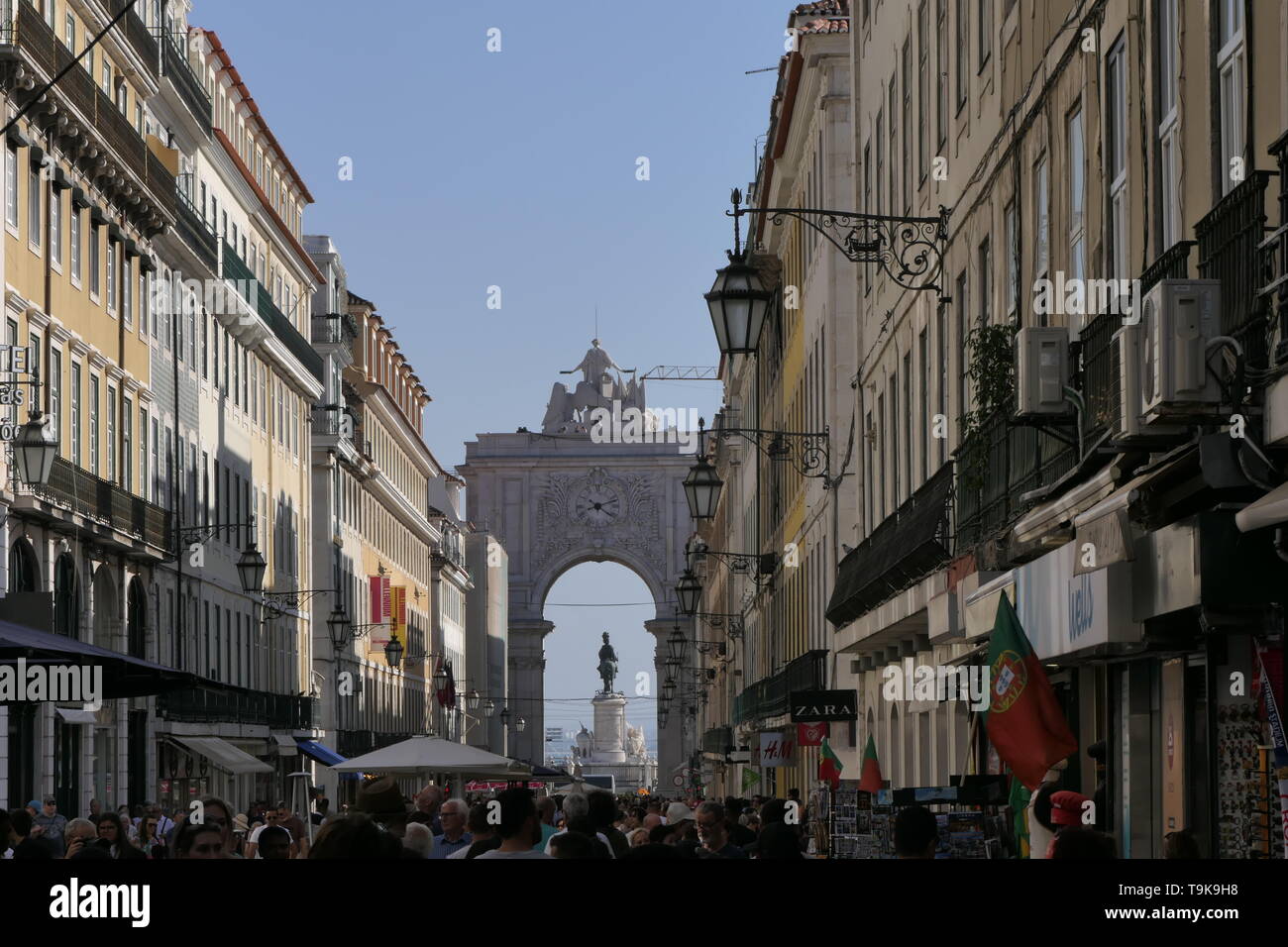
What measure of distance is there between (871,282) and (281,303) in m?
35.9

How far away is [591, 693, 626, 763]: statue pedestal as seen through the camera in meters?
132

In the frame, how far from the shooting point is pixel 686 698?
123m

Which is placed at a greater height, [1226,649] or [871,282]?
[871,282]

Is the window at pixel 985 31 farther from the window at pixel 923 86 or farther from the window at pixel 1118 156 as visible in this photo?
the window at pixel 1118 156

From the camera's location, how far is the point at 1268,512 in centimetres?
757

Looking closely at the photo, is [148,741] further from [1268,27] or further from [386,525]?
[386,525]

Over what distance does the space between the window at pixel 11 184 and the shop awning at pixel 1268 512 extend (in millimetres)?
26534

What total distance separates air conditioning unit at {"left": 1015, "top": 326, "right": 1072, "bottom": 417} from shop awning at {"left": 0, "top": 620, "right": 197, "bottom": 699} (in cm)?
625

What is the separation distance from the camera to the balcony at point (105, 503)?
3422 centimetres

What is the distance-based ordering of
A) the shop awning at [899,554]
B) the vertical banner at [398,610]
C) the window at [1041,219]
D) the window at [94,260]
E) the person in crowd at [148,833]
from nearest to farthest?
the window at [1041,219] < the shop awning at [899,554] < the person in crowd at [148,833] < the window at [94,260] < the vertical banner at [398,610]

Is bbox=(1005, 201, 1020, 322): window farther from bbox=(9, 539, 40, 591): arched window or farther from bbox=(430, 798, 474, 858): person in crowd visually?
bbox=(9, 539, 40, 591): arched window

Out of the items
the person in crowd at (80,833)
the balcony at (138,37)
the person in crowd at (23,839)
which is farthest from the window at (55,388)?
the person in crowd at (23,839)

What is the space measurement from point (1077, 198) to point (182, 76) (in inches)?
1356

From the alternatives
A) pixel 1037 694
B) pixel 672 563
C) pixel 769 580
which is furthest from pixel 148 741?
pixel 672 563
